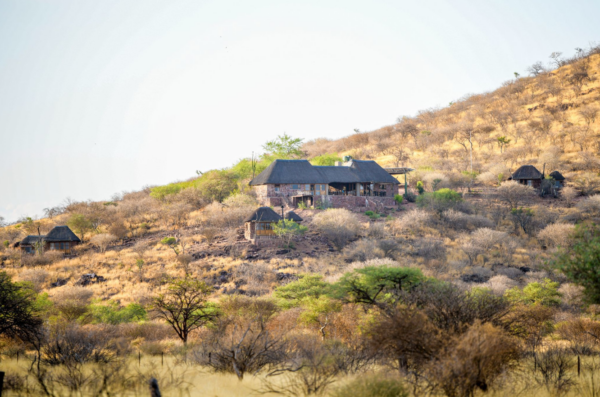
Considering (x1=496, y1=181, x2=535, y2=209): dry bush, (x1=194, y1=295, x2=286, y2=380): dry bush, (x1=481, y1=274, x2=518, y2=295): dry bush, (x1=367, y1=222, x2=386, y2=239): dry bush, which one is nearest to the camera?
(x1=194, y1=295, x2=286, y2=380): dry bush

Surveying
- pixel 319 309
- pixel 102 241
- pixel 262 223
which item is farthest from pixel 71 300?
pixel 102 241

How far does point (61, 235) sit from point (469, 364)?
48.8 meters

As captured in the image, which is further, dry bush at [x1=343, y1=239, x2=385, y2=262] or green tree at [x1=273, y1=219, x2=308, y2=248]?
green tree at [x1=273, y1=219, x2=308, y2=248]

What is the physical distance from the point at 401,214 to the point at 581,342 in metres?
29.2

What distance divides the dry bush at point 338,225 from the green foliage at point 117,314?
62.7 feet

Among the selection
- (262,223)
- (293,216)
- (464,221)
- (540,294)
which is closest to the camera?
(540,294)

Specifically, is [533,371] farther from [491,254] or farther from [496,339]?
[491,254]

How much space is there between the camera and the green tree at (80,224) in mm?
54281

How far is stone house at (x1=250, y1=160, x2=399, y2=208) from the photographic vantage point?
52688 millimetres

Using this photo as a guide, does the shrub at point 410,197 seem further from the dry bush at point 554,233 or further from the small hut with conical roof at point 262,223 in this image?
the small hut with conical roof at point 262,223

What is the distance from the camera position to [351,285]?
→ 70.6 feet

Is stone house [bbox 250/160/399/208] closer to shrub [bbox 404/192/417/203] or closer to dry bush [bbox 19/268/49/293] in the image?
shrub [bbox 404/192/417/203]

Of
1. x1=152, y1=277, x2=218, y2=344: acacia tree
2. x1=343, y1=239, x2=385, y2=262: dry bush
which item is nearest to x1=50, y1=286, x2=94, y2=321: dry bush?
x1=152, y1=277, x2=218, y2=344: acacia tree

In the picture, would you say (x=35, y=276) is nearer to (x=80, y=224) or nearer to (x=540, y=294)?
(x=80, y=224)
